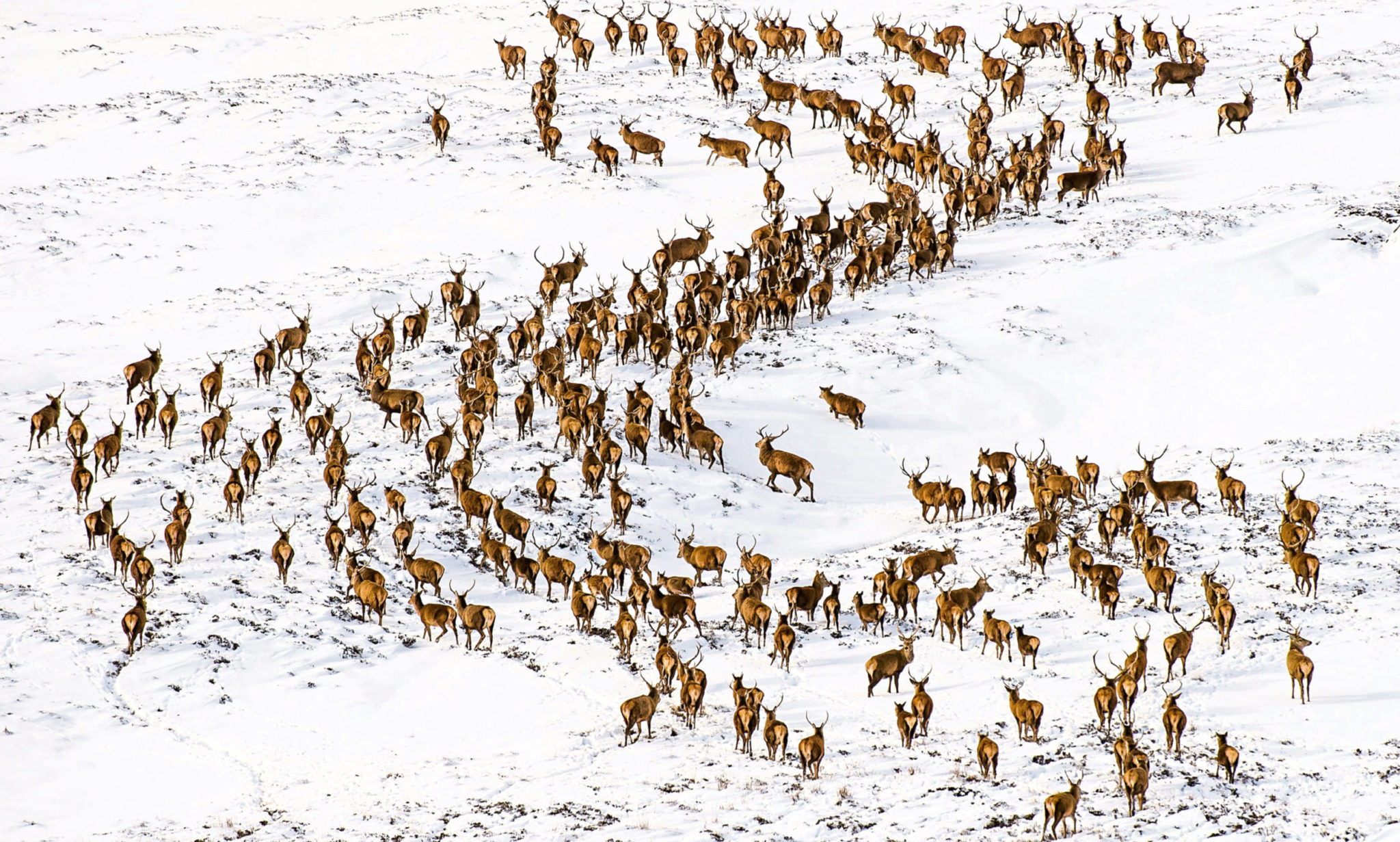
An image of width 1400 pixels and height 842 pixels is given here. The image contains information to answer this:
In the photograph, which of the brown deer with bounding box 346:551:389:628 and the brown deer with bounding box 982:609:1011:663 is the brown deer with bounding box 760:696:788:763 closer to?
the brown deer with bounding box 982:609:1011:663

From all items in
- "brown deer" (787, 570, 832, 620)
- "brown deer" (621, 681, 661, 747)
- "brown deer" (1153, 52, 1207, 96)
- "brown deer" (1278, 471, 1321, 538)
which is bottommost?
"brown deer" (621, 681, 661, 747)

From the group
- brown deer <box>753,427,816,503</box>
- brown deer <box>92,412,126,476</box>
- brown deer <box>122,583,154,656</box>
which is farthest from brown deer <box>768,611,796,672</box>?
brown deer <box>92,412,126,476</box>

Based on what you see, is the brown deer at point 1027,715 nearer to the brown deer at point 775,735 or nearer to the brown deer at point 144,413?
the brown deer at point 775,735

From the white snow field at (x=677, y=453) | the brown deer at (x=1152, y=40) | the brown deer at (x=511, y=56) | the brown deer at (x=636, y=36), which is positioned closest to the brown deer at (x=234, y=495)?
the white snow field at (x=677, y=453)

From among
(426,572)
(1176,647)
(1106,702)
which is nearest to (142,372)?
(426,572)

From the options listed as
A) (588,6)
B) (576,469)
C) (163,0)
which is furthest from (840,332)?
(163,0)

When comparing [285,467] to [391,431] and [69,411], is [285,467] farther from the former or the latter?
[69,411]
